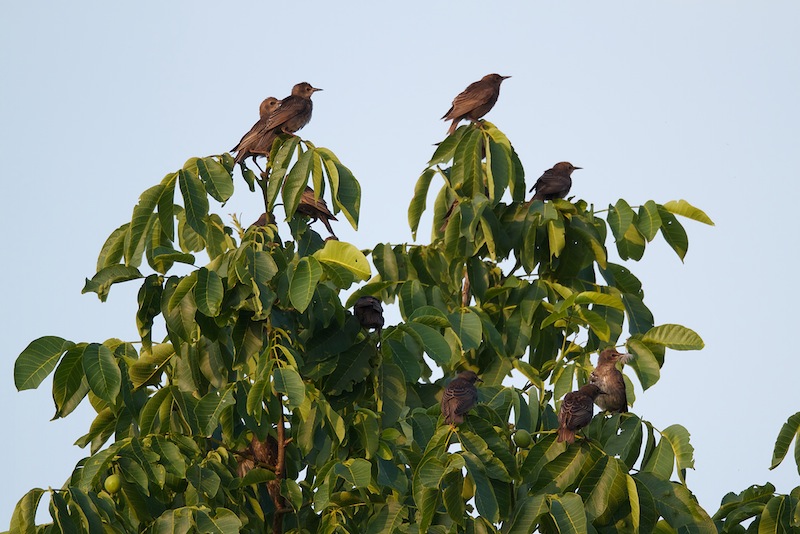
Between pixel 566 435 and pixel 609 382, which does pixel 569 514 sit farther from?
pixel 609 382

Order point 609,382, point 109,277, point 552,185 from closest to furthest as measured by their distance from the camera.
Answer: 1. point 109,277
2. point 609,382
3. point 552,185

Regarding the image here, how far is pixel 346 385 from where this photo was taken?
17.0 feet

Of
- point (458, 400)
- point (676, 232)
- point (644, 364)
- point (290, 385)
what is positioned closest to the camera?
point (290, 385)

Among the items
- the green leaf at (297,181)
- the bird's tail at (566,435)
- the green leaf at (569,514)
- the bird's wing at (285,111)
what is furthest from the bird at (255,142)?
the green leaf at (569,514)

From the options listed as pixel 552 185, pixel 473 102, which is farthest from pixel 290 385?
pixel 473 102

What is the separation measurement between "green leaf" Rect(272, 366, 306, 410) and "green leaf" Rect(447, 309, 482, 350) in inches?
32.9

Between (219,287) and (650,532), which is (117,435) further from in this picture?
(650,532)

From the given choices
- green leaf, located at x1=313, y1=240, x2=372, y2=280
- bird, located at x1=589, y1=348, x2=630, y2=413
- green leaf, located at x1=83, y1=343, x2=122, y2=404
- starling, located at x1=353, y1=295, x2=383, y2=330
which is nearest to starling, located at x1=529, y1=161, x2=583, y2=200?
bird, located at x1=589, y1=348, x2=630, y2=413

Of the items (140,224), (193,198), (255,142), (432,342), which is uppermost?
(255,142)

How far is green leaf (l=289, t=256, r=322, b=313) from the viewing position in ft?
15.4

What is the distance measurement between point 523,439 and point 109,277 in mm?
1883

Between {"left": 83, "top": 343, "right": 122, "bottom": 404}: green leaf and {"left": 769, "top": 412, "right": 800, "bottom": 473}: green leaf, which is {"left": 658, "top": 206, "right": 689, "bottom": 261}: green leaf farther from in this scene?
{"left": 83, "top": 343, "right": 122, "bottom": 404}: green leaf

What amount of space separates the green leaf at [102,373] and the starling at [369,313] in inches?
47.3

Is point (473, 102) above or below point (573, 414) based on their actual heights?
above
